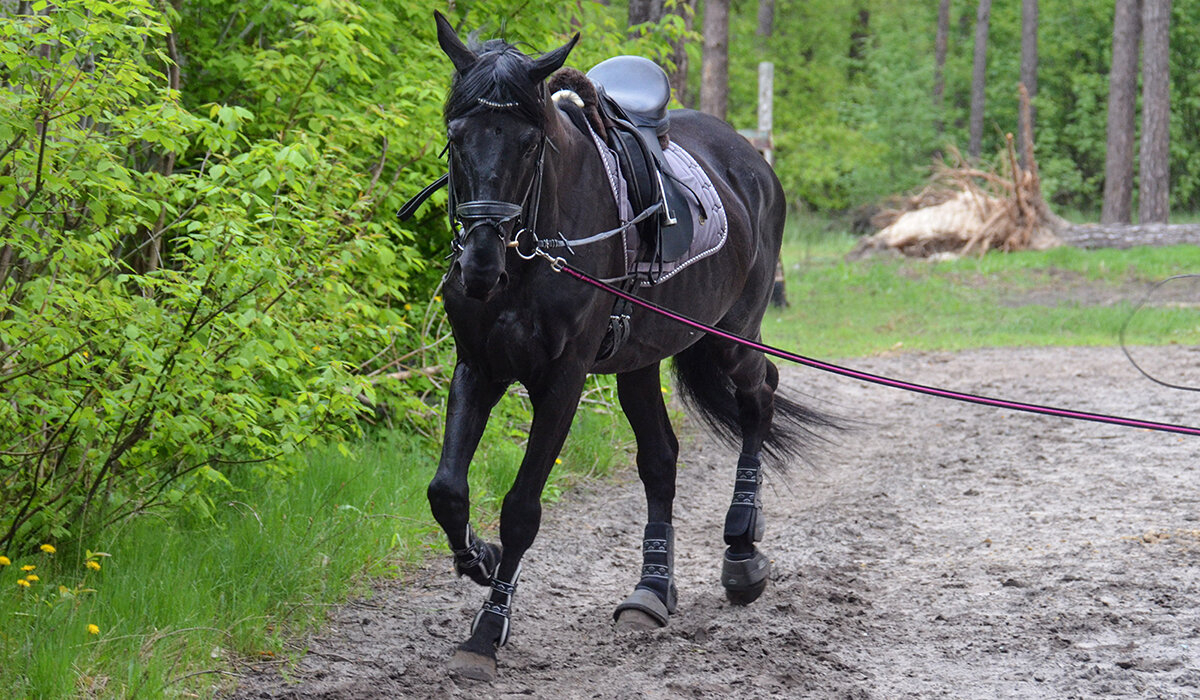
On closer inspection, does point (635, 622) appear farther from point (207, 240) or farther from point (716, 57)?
point (716, 57)

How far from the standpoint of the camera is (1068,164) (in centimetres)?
3191

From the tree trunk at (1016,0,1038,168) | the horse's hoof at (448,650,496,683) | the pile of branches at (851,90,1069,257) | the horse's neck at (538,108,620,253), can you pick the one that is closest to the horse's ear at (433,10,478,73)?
the horse's neck at (538,108,620,253)

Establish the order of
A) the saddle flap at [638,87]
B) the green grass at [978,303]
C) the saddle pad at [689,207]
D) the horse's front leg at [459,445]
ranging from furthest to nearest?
the green grass at [978,303] < the saddle flap at [638,87] < the saddle pad at [689,207] < the horse's front leg at [459,445]

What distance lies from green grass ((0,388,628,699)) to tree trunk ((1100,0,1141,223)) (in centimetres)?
1967

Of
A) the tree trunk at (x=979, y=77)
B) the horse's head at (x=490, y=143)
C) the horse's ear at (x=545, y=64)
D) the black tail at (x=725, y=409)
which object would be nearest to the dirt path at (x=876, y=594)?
the black tail at (x=725, y=409)

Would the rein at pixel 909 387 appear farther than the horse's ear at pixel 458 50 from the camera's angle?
Yes

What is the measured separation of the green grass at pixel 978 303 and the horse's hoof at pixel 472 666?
838 cm

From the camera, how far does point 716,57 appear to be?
14555 millimetres

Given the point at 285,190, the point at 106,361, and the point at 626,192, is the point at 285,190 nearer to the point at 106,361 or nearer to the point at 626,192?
the point at 106,361

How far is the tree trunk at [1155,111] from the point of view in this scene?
2083 centimetres

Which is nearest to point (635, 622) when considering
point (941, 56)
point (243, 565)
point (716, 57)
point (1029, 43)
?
point (243, 565)

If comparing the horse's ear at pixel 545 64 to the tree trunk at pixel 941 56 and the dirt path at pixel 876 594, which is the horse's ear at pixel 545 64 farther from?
the tree trunk at pixel 941 56

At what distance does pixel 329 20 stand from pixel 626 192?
218 cm

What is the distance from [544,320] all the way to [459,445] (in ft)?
1.68
